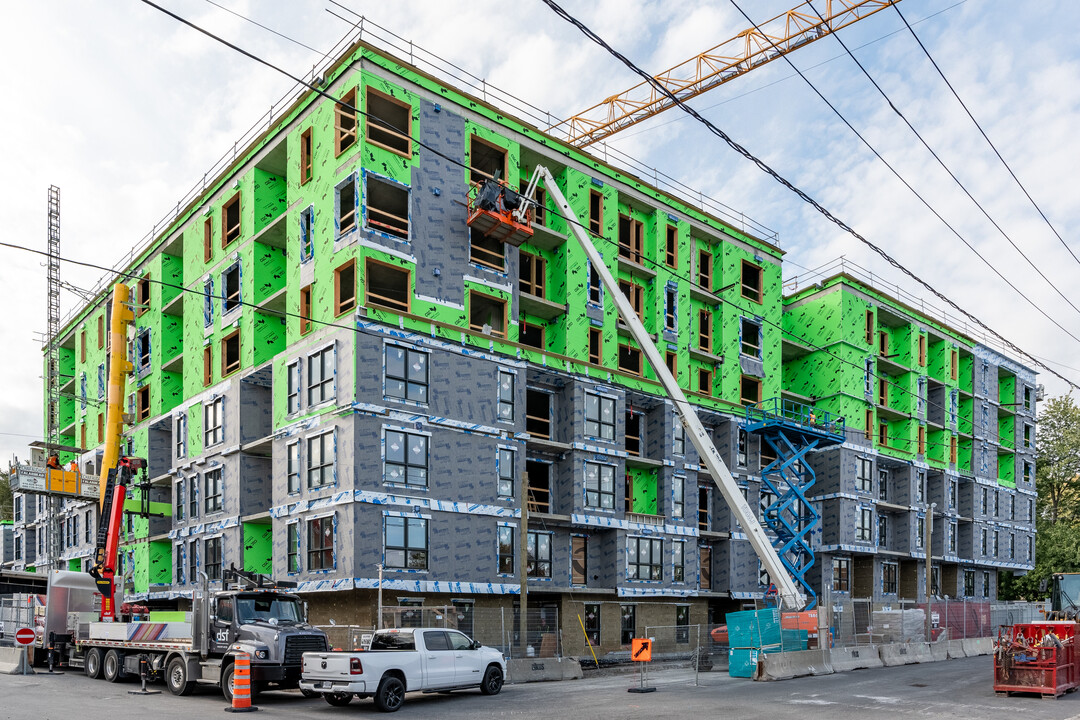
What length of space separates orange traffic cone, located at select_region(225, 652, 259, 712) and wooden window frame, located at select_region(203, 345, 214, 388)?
25.8 meters

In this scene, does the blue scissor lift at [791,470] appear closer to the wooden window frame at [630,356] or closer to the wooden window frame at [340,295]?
the wooden window frame at [630,356]

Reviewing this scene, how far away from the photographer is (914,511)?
61.7 metres

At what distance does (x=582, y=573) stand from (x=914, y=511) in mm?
29656

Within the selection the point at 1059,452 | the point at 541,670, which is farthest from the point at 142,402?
the point at 1059,452

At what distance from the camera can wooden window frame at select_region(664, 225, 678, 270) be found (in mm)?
48656

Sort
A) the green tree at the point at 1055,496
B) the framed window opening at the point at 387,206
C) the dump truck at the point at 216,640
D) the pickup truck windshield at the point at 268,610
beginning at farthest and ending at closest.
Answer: the green tree at the point at 1055,496, the framed window opening at the point at 387,206, the pickup truck windshield at the point at 268,610, the dump truck at the point at 216,640

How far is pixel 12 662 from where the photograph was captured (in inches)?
1284

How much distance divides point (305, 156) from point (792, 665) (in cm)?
2757

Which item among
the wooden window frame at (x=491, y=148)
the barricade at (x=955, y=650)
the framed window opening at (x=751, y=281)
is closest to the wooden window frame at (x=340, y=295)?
the wooden window frame at (x=491, y=148)

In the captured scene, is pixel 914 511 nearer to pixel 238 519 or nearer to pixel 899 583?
pixel 899 583

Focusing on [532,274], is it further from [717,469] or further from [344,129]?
[717,469]

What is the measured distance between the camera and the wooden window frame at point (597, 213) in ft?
147

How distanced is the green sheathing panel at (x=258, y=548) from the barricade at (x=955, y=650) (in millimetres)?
29364

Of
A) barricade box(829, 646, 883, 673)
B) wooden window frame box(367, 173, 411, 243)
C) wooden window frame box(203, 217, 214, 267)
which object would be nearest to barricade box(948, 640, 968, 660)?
barricade box(829, 646, 883, 673)
